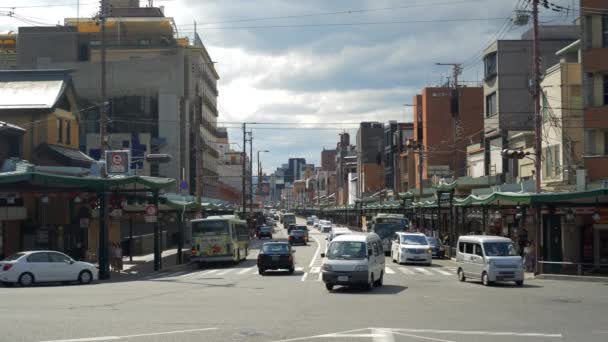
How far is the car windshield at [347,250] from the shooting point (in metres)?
25.8

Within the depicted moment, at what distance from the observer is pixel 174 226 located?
78.9 m

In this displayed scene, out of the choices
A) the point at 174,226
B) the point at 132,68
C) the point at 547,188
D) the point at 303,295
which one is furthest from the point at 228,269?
the point at 132,68

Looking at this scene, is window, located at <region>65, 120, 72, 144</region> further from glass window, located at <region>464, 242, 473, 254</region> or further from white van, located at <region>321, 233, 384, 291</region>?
glass window, located at <region>464, 242, 473, 254</region>

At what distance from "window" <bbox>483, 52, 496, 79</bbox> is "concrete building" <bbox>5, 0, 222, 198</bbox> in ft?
98.0

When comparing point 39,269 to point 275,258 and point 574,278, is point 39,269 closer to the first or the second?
point 275,258

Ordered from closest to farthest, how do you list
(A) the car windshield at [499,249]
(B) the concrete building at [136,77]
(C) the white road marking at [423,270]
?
(A) the car windshield at [499,249] < (C) the white road marking at [423,270] < (B) the concrete building at [136,77]

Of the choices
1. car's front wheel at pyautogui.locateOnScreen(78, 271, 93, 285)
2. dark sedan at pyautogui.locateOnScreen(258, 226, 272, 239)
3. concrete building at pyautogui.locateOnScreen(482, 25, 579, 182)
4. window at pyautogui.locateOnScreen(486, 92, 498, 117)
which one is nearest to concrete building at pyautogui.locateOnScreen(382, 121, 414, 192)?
dark sedan at pyautogui.locateOnScreen(258, 226, 272, 239)

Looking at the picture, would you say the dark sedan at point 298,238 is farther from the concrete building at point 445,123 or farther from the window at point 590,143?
the window at point 590,143

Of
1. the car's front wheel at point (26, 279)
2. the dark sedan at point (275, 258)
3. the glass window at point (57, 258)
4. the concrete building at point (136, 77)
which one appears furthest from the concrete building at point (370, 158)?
the car's front wheel at point (26, 279)

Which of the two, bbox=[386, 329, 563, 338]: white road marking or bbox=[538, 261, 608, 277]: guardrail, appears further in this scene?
bbox=[538, 261, 608, 277]: guardrail

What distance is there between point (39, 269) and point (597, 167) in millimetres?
29484

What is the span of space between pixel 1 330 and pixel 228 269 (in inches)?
995

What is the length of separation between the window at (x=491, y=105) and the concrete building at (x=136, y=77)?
1164 inches

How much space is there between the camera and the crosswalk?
34347mm
